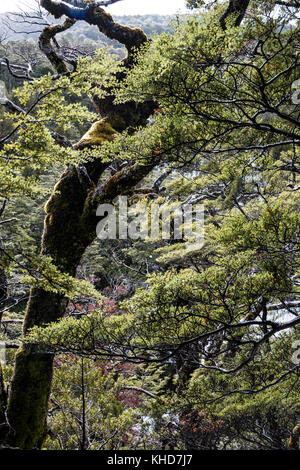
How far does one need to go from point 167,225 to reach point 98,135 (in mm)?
2203

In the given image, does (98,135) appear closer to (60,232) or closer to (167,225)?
(60,232)

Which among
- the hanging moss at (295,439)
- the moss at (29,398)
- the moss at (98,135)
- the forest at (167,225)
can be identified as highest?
the moss at (98,135)

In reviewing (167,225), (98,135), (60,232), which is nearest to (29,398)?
(60,232)

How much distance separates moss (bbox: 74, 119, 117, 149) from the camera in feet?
15.3

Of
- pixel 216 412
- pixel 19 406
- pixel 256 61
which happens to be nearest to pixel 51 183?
pixel 19 406

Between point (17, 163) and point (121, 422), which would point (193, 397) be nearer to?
point (121, 422)

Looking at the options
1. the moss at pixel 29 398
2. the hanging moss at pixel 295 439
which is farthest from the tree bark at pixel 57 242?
the hanging moss at pixel 295 439

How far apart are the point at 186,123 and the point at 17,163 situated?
5.84 ft

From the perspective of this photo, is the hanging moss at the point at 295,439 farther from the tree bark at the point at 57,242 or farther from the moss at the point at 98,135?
the moss at the point at 98,135

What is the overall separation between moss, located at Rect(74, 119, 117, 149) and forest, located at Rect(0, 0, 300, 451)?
42 mm

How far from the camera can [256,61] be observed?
1.97 m

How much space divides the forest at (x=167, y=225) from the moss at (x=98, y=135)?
0.14ft

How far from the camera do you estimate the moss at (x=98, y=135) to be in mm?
4676

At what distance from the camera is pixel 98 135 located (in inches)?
192
